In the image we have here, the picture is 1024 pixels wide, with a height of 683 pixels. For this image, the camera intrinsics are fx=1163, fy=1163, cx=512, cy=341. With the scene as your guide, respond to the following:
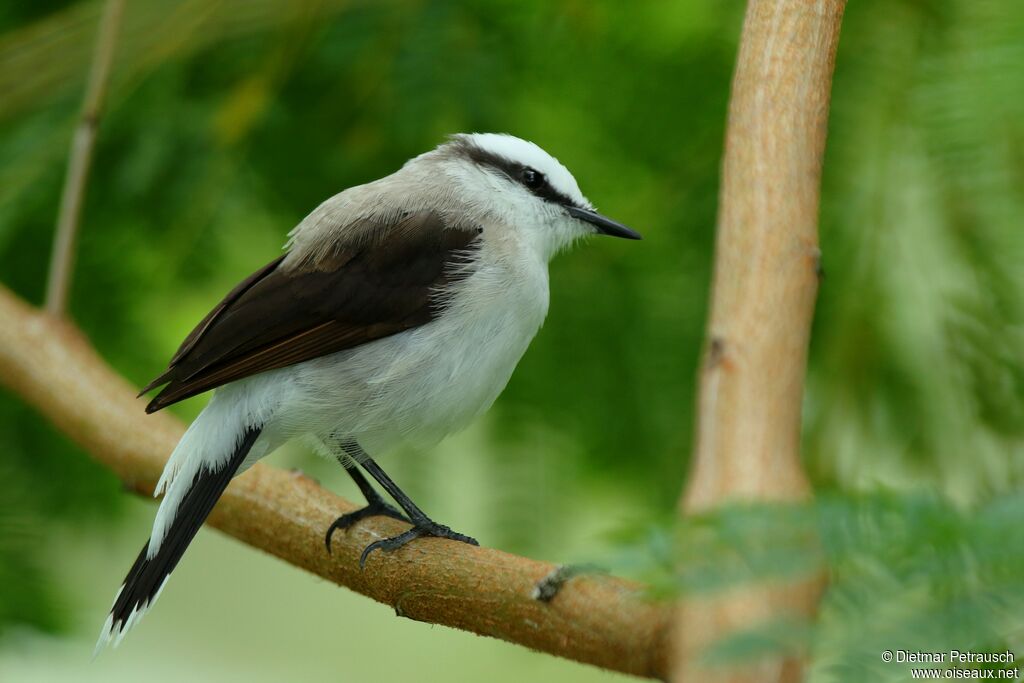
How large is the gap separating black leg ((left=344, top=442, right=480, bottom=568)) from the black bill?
0.89 metres

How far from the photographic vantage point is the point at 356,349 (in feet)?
9.74

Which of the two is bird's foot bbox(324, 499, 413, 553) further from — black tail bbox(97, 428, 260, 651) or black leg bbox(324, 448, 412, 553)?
black tail bbox(97, 428, 260, 651)

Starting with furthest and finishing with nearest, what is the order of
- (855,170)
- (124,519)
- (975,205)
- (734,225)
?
(124,519) < (855,170) < (975,205) < (734,225)

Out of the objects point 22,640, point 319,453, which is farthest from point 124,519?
point 319,453

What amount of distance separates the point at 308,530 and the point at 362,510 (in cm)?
14

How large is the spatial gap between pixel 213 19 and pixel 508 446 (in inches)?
57.4

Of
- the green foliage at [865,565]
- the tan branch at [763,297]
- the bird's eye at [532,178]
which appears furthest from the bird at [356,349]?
the green foliage at [865,565]

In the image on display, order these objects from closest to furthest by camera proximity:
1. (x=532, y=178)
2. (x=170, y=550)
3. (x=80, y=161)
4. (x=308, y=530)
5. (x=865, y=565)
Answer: (x=865, y=565), (x=170, y=550), (x=308, y=530), (x=80, y=161), (x=532, y=178)

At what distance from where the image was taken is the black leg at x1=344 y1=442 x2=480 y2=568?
A: 2.69 metres

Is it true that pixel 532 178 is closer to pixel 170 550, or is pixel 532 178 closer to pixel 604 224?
pixel 604 224

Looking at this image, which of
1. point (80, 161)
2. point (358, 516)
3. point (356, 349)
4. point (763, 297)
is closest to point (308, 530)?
point (358, 516)

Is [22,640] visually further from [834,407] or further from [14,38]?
[834,407]

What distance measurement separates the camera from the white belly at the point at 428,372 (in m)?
2.91

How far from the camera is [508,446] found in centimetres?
326
